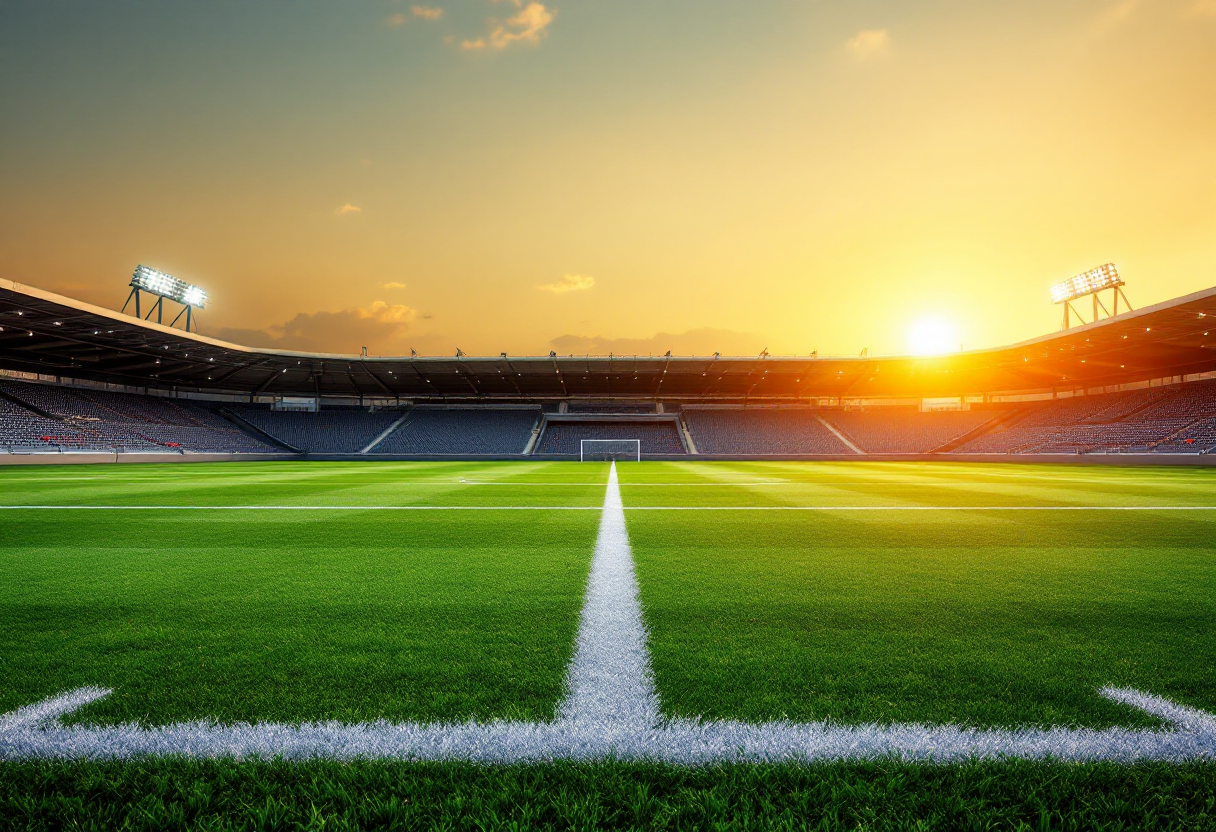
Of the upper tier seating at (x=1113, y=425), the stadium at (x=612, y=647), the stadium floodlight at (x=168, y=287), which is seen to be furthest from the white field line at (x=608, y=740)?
the stadium floodlight at (x=168, y=287)

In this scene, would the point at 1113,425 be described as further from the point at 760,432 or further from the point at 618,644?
the point at 618,644

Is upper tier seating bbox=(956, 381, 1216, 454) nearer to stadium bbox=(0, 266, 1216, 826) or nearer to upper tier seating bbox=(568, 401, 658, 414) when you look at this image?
upper tier seating bbox=(568, 401, 658, 414)

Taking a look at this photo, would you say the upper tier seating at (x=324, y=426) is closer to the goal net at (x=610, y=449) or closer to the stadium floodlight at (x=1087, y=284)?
the goal net at (x=610, y=449)

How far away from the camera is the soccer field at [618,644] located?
1.65 meters

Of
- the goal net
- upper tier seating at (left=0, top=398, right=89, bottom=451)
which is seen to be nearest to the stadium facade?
upper tier seating at (left=0, top=398, right=89, bottom=451)

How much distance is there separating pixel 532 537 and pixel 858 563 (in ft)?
9.79

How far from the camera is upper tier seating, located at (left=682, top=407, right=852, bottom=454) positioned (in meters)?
40.7

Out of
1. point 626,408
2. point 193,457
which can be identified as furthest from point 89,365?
point 626,408

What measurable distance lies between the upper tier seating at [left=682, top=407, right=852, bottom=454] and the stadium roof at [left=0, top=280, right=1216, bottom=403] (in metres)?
2.21

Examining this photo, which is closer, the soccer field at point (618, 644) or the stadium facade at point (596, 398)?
the soccer field at point (618, 644)

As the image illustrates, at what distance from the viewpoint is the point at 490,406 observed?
161ft

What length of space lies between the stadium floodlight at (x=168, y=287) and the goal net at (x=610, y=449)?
1048 inches

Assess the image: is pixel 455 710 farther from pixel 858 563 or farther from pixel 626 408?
pixel 626 408

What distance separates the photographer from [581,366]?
40.0 metres
